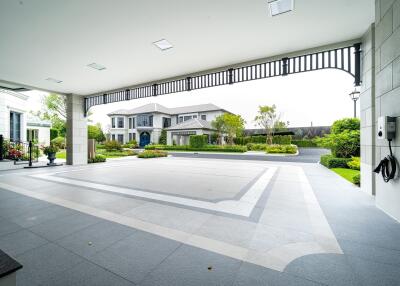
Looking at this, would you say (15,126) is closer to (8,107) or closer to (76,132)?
(8,107)

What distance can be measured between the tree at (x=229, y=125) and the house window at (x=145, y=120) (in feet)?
40.2

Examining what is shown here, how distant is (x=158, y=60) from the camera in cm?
657

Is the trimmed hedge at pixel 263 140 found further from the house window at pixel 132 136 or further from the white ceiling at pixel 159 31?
the white ceiling at pixel 159 31

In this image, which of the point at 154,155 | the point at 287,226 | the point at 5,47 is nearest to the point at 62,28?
the point at 5,47

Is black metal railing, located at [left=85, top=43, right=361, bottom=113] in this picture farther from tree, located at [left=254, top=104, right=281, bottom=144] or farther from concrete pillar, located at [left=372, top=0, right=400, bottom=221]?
tree, located at [left=254, top=104, right=281, bottom=144]

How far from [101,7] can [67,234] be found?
4.35 meters

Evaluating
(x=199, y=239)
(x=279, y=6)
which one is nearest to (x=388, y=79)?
(x=279, y=6)

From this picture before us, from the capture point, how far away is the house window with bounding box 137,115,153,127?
111 ft

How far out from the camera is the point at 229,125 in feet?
88.8

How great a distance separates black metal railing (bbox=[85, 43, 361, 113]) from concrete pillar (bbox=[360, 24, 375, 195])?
0.26m

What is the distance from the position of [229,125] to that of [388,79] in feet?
77.5

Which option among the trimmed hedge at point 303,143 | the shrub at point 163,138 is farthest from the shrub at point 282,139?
the shrub at point 163,138

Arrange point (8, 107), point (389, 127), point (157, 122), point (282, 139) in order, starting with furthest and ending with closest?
1. point (157, 122)
2. point (282, 139)
3. point (8, 107)
4. point (389, 127)

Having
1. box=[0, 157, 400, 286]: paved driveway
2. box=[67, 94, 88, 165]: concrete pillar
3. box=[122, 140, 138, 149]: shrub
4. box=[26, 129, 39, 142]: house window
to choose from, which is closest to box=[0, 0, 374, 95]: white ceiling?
box=[67, 94, 88, 165]: concrete pillar
